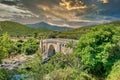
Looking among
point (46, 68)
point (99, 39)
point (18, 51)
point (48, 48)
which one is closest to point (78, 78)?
point (46, 68)

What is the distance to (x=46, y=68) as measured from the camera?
44188 mm

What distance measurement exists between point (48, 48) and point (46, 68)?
252ft

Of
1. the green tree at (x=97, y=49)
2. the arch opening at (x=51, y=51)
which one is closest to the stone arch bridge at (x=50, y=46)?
the arch opening at (x=51, y=51)

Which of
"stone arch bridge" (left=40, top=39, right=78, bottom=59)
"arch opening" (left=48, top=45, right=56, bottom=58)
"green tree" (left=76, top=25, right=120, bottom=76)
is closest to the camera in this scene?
"green tree" (left=76, top=25, right=120, bottom=76)

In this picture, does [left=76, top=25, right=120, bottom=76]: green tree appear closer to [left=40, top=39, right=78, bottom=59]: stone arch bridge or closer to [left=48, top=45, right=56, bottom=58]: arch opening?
[left=40, top=39, right=78, bottom=59]: stone arch bridge

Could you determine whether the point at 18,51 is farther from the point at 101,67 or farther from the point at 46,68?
the point at 46,68

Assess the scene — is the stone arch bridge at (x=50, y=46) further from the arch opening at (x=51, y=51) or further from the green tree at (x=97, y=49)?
the green tree at (x=97, y=49)

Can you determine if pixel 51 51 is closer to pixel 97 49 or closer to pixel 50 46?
pixel 50 46

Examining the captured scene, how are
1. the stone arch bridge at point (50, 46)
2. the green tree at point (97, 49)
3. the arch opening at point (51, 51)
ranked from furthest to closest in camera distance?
the arch opening at point (51, 51)
the stone arch bridge at point (50, 46)
the green tree at point (97, 49)

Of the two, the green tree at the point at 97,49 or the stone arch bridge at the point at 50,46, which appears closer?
the green tree at the point at 97,49

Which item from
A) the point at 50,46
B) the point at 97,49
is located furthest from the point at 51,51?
the point at 97,49

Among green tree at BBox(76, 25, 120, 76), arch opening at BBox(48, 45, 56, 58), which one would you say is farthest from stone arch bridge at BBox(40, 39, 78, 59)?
green tree at BBox(76, 25, 120, 76)

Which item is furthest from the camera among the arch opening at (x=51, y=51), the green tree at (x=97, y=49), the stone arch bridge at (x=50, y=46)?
the arch opening at (x=51, y=51)

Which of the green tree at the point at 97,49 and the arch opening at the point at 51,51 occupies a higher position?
the green tree at the point at 97,49
